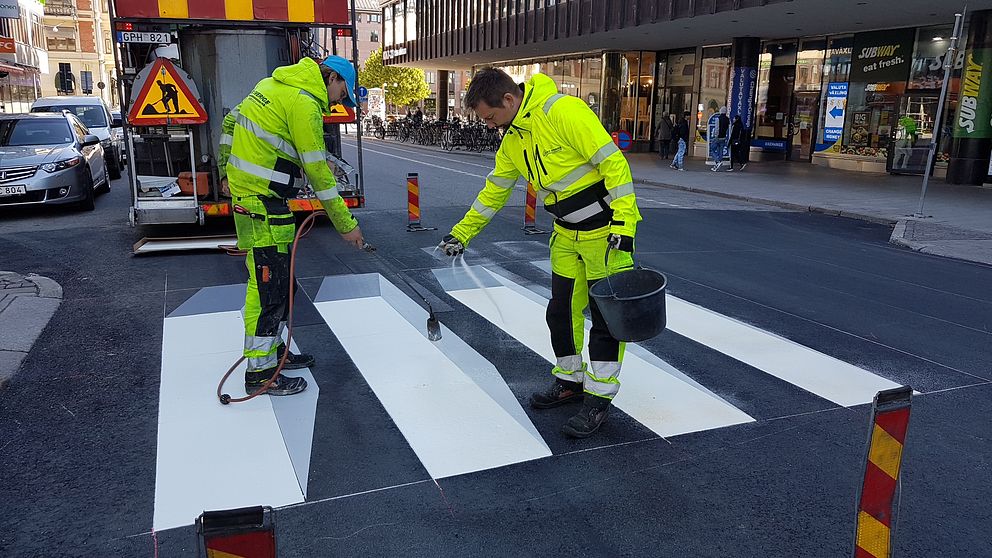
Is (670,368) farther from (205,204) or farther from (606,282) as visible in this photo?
(205,204)

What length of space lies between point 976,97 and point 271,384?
65.7 feet

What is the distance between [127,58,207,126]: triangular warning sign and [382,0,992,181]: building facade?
12558 mm

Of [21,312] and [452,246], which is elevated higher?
[452,246]

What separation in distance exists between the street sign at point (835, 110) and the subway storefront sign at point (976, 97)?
206 inches

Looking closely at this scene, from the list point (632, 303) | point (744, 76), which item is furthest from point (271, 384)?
point (744, 76)

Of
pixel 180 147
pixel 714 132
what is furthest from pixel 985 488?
pixel 714 132

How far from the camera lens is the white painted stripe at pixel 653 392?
4254mm

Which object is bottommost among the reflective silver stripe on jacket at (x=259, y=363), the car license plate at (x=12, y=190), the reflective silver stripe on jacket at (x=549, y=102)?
the reflective silver stripe on jacket at (x=259, y=363)

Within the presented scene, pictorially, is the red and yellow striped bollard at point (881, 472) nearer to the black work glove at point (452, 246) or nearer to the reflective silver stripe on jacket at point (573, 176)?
the reflective silver stripe on jacket at point (573, 176)

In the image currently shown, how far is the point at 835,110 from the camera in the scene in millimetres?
24141

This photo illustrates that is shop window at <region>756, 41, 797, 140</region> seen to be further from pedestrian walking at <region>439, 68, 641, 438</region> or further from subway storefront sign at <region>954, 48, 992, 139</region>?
pedestrian walking at <region>439, 68, 641, 438</region>

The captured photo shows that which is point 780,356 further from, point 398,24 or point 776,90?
point 398,24

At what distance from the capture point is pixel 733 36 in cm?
2514

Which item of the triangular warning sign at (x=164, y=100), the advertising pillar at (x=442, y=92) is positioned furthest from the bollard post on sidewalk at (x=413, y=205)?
the advertising pillar at (x=442, y=92)
